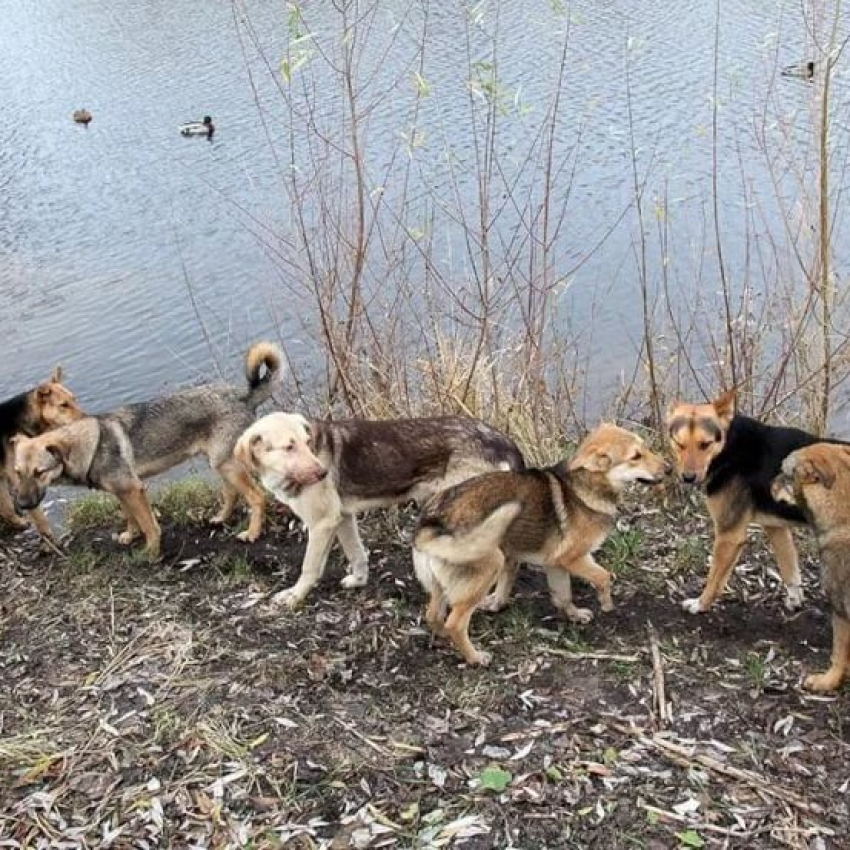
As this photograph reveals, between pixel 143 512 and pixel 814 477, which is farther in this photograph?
pixel 143 512

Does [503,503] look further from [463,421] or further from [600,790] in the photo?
[600,790]

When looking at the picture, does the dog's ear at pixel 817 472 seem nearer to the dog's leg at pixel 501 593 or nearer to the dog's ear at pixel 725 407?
the dog's ear at pixel 725 407

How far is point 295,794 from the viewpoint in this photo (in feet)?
14.9

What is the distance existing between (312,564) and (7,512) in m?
3.08

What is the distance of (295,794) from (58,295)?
10840 mm

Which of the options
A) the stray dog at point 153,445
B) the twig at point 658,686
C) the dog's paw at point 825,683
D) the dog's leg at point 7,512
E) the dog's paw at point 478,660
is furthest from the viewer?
the dog's leg at point 7,512

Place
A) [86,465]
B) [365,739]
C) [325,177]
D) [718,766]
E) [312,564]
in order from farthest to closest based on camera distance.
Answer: [325,177], [86,465], [312,564], [365,739], [718,766]

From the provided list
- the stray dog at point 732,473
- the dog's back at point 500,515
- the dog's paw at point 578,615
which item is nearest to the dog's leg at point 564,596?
the dog's paw at point 578,615

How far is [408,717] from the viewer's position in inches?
198

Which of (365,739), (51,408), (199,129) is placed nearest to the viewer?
(365,739)

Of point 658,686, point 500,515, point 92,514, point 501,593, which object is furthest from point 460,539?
point 92,514

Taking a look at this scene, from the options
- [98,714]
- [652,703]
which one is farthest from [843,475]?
[98,714]

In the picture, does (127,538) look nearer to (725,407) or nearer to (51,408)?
(51,408)

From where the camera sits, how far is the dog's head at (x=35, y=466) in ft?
22.2
